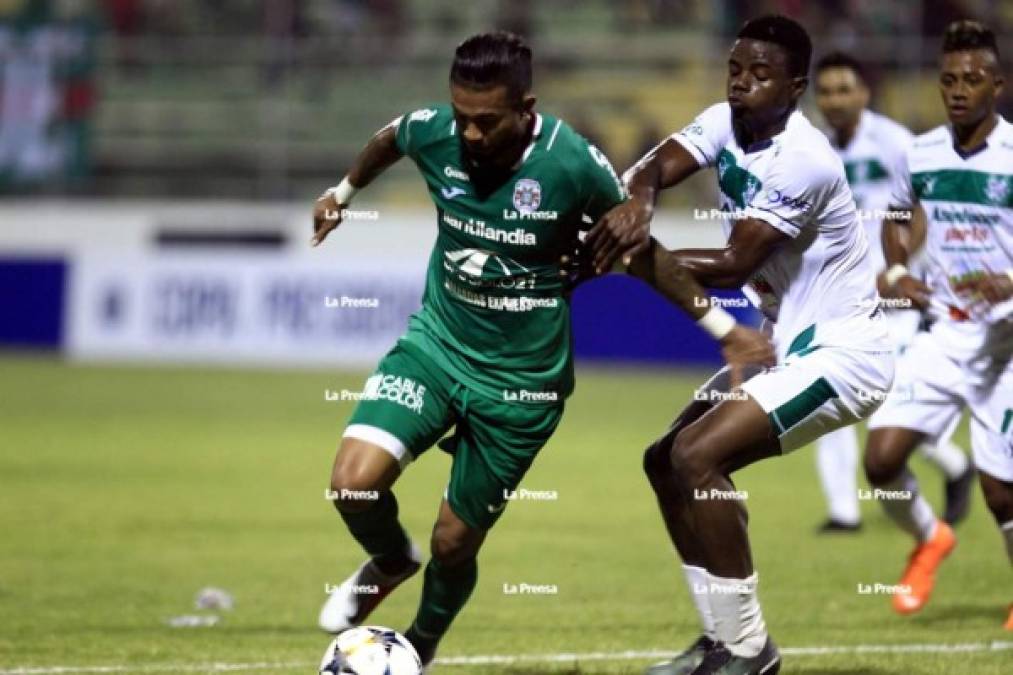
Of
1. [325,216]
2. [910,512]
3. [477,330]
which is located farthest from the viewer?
[910,512]

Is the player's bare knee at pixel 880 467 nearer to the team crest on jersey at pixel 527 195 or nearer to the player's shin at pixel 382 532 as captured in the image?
the player's shin at pixel 382 532

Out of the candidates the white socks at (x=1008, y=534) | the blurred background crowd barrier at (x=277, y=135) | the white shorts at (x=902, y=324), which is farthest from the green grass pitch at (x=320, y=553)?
the blurred background crowd barrier at (x=277, y=135)

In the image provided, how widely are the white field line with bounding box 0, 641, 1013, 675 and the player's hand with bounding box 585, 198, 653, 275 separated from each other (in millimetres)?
1959

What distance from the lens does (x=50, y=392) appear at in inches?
776

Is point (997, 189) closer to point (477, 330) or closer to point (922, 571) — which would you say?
point (922, 571)

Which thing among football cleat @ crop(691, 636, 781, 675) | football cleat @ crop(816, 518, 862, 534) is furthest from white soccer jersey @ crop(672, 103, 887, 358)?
football cleat @ crop(816, 518, 862, 534)

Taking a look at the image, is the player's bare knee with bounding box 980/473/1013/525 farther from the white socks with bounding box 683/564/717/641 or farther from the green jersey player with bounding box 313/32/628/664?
the green jersey player with bounding box 313/32/628/664

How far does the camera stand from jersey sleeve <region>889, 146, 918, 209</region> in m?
8.73

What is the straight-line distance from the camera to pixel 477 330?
682 centimetres

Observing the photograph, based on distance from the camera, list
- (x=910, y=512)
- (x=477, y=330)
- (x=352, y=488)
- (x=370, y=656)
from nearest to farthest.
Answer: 1. (x=370, y=656)
2. (x=352, y=488)
3. (x=477, y=330)
4. (x=910, y=512)

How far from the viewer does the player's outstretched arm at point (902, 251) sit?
28.3 feet

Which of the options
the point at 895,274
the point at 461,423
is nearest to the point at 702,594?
the point at 461,423

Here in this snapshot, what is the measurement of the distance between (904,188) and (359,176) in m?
2.98

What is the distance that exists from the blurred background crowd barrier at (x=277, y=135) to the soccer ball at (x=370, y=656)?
608 inches
